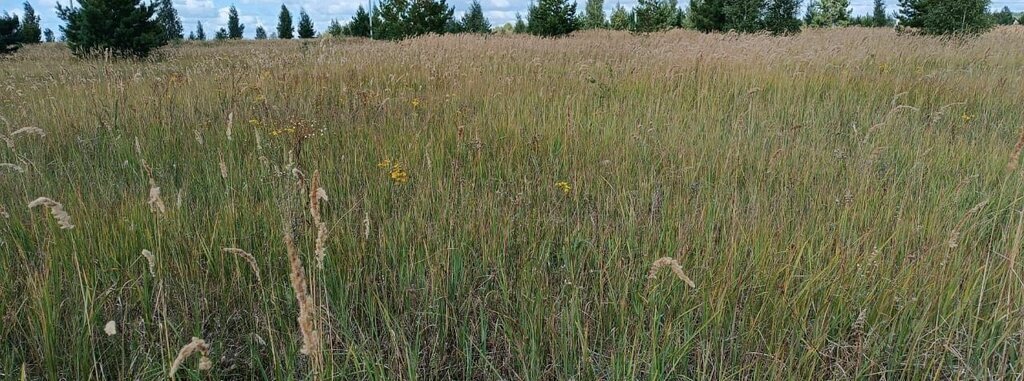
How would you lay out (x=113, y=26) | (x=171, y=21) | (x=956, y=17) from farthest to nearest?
(x=171, y=21), (x=113, y=26), (x=956, y=17)

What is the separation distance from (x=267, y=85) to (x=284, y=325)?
4.08 m

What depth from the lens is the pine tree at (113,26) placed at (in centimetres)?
1407

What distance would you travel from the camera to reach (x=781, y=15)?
1508 centimetres

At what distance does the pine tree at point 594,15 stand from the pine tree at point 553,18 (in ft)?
32.7

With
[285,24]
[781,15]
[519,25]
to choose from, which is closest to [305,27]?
[285,24]

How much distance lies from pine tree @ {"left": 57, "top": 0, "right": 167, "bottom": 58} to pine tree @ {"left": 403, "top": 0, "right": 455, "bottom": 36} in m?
8.91

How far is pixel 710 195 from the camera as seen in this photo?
2.37 meters

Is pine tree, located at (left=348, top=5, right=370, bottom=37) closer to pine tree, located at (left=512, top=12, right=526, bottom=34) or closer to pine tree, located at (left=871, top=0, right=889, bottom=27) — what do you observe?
pine tree, located at (left=512, top=12, right=526, bottom=34)

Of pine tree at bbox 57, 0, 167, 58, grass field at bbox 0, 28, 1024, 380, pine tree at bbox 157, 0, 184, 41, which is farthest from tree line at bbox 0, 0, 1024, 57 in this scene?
pine tree at bbox 157, 0, 184, 41

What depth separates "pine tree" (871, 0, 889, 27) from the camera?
3709 centimetres

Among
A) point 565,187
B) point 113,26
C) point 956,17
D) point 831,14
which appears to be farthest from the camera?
point 831,14

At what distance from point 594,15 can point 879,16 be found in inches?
924

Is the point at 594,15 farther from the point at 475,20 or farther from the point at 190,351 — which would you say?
the point at 190,351

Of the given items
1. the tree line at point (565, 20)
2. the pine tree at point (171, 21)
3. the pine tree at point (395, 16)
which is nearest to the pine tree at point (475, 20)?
the tree line at point (565, 20)
